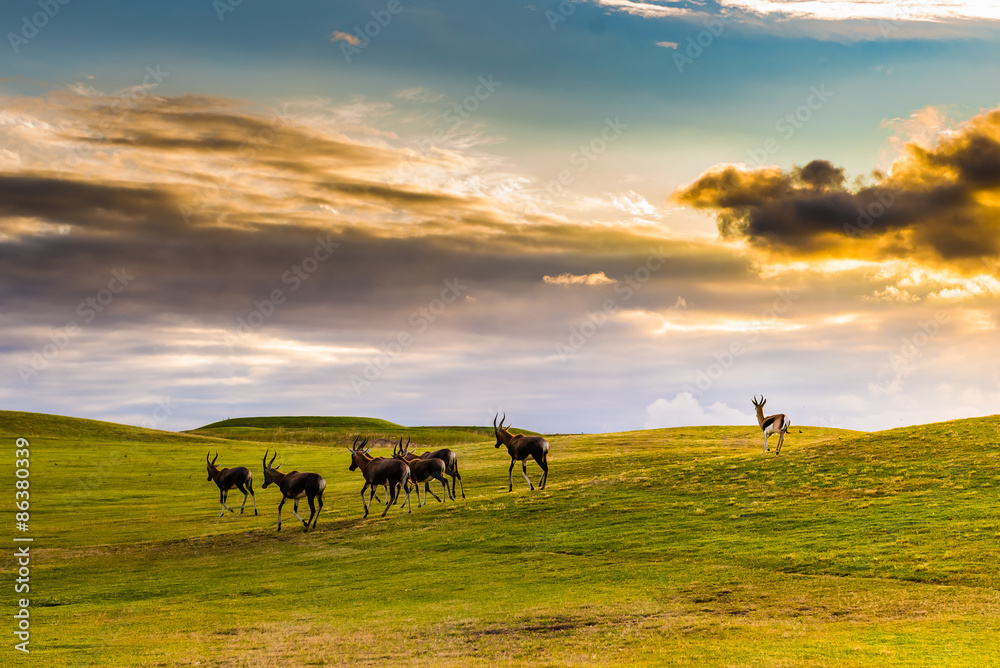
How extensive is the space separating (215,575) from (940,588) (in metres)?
22.7

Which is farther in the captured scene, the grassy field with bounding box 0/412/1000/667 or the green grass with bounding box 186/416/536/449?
the green grass with bounding box 186/416/536/449

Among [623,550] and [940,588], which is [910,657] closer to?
[940,588]

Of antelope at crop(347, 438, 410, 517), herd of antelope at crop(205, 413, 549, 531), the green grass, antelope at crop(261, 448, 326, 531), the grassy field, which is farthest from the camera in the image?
the green grass

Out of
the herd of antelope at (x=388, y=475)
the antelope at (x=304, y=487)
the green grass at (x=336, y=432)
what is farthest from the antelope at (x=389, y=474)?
the green grass at (x=336, y=432)

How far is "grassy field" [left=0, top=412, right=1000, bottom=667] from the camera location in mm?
16594

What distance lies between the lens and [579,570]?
2448cm

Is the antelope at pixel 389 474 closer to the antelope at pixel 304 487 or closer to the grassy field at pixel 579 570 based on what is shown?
the grassy field at pixel 579 570

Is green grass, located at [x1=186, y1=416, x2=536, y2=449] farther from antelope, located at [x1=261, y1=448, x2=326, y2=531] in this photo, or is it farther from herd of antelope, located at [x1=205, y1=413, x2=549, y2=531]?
antelope, located at [x1=261, y1=448, x2=326, y2=531]

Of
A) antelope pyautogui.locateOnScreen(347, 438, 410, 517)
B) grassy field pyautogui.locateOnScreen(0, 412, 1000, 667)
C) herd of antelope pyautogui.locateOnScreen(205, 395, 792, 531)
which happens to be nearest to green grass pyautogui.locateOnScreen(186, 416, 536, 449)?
herd of antelope pyautogui.locateOnScreen(205, 395, 792, 531)

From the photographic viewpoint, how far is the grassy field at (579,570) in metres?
16.6

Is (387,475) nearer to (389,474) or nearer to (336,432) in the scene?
(389,474)

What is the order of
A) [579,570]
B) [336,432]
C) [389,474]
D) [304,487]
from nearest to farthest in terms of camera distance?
[579,570] < [304,487] < [389,474] < [336,432]

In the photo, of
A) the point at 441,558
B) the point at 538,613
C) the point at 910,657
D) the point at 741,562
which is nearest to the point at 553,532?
the point at 441,558

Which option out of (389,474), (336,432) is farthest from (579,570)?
(336,432)
